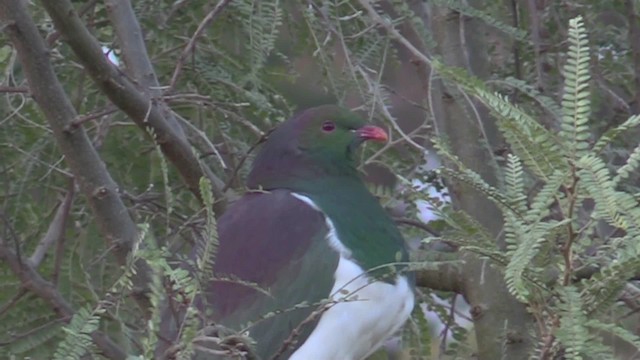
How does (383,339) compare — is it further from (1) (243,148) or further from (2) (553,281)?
(2) (553,281)

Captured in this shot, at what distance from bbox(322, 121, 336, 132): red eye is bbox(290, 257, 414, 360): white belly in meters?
0.45

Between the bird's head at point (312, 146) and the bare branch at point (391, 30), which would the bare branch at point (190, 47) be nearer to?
the bare branch at point (391, 30)

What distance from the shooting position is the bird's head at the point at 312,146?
114 inches

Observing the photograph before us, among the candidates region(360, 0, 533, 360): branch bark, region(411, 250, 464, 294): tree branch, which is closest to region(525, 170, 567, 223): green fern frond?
region(360, 0, 533, 360): branch bark

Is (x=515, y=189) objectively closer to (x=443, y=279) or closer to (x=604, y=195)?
(x=604, y=195)

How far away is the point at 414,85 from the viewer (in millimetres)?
4176

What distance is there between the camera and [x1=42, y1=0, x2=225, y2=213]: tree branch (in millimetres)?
2262

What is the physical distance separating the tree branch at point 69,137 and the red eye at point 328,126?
620 mm

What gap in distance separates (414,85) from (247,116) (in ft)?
4.40

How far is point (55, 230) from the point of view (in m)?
2.71

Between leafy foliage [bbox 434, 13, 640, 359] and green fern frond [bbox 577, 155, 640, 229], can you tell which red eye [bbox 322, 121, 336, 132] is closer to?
leafy foliage [bbox 434, 13, 640, 359]

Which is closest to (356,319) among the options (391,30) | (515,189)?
(391,30)

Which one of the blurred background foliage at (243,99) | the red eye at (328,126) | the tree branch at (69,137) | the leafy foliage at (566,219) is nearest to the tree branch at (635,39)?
the blurred background foliage at (243,99)

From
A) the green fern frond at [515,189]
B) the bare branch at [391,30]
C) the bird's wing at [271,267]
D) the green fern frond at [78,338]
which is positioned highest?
the green fern frond at [515,189]
